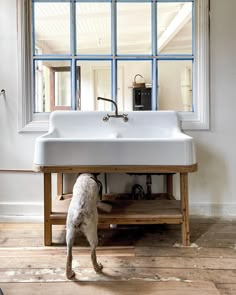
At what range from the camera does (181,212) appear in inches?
77.5

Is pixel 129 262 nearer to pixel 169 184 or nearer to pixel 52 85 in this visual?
pixel 169 184

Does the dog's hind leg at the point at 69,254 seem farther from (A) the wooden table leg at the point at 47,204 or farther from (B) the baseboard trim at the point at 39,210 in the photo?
(B) the baseboard trim at the point at 39,210

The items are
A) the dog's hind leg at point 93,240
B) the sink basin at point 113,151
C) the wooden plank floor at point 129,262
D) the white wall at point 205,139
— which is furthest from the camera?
the white wall at point 205,139

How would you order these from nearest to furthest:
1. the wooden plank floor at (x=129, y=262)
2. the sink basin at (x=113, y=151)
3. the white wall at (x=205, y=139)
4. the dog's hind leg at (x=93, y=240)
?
1. the wooden plank floor at (x=129, y=262)
2. the dog's hind leg at (x=93, y=240)
3. the sink basin at (x=113, y=151)
4. the white wall at (x=205, y=139)

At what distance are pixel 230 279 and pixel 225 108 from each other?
1.35 m

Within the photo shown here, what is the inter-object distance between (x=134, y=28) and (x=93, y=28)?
317 mm

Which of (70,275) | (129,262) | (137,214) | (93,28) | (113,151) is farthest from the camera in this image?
(93,28)

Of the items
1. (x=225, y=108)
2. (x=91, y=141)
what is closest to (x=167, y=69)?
(x=225, y=108)

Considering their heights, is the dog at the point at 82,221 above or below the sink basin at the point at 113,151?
below

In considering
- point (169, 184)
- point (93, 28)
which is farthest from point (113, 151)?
point (93, 28)

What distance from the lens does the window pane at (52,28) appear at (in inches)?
97.6

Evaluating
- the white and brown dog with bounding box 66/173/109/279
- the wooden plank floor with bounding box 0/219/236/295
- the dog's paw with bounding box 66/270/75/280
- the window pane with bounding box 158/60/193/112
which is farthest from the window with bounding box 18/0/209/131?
the dog's paw with bounding box 66/270/75/280

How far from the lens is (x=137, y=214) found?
1979mm

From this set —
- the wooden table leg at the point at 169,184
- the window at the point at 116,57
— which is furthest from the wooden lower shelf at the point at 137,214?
the window at the point at 116,57
